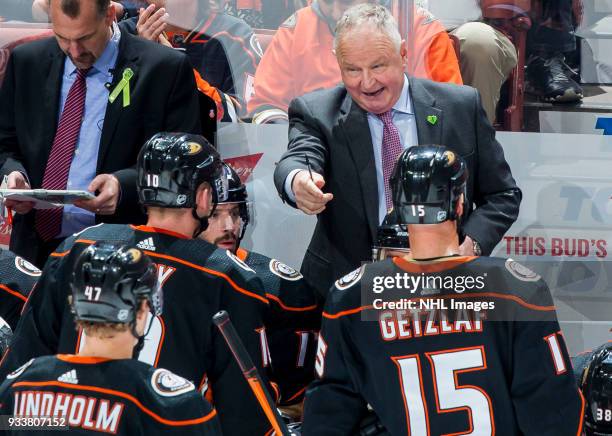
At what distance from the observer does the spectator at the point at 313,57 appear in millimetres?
5480

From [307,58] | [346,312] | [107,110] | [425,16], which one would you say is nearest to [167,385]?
[346,312]

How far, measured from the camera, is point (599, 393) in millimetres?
3908

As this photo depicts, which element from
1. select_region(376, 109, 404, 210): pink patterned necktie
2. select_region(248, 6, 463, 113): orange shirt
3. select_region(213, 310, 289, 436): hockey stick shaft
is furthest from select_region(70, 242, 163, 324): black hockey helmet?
select_region(248, 6, 463, 113): orange shirt

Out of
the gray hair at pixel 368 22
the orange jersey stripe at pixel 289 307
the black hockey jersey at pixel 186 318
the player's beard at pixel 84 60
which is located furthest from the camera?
the player's beard at pixel 84 60

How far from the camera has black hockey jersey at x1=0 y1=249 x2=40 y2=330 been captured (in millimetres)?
4395

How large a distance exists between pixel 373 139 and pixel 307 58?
1.22m

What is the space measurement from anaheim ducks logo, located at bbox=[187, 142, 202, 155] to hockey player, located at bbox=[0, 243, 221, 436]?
2.79 feet

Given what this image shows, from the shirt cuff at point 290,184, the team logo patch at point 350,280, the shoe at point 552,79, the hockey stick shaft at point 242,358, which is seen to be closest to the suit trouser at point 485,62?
the shoe at point 552,79

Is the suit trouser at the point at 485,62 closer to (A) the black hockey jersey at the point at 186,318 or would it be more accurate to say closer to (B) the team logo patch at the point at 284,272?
(B) the team logo patch at the point at 284,272

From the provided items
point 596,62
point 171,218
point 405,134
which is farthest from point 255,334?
point 596,62

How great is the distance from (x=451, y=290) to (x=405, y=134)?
1123 millimetres

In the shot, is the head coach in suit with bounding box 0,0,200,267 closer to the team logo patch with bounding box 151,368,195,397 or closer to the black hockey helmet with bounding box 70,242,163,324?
the black hockey helmet with bounding box 70,242,163,324

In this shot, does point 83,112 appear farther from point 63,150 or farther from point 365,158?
point 365,158

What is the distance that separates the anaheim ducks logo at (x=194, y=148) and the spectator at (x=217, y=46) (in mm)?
1751
